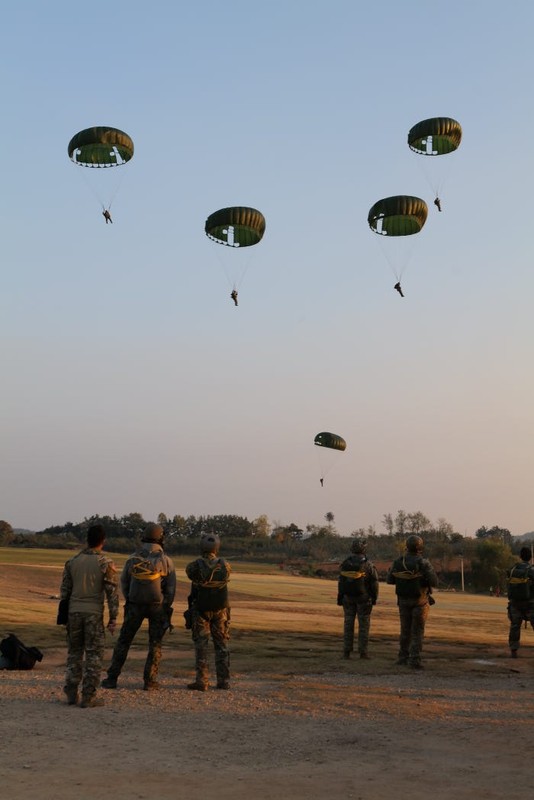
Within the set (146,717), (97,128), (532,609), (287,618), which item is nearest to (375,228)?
(97,128)

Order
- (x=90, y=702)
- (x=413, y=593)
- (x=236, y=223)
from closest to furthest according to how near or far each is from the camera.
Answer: (x=90, y=702), (x=413, y=593), (x=236, y=223)

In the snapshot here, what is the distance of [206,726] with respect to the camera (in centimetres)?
888

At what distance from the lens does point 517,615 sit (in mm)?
16656

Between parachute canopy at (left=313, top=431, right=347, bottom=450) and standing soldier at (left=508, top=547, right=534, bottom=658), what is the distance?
88.3 feet

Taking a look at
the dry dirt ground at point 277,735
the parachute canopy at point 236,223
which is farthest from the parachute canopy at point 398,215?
the dry dirt ground at point 277,735

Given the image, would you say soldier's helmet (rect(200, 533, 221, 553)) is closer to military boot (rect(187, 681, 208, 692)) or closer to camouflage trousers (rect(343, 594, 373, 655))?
military boot (rect(187, 681, 208, 692))

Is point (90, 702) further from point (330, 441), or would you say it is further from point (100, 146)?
point (330, 441)

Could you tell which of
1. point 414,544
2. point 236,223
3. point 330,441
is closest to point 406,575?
point 414,544

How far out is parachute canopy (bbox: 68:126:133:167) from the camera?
30828 mm

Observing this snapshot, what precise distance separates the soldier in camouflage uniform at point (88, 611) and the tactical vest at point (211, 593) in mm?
1511

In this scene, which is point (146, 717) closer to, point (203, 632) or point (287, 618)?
point (203, 632)

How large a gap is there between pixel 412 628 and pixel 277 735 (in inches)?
240

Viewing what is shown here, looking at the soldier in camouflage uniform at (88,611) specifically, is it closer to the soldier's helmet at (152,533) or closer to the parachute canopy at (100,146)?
the soldier's helmet at (152,533)

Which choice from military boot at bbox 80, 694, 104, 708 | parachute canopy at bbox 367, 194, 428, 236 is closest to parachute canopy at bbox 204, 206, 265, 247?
parachute canopy at bbox 367, 194, 428, 236
